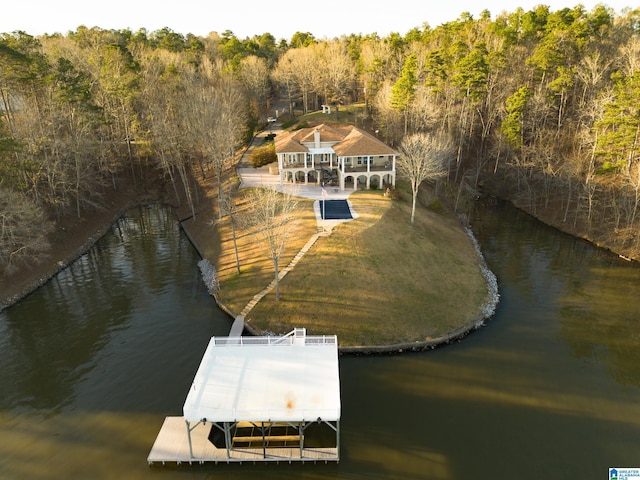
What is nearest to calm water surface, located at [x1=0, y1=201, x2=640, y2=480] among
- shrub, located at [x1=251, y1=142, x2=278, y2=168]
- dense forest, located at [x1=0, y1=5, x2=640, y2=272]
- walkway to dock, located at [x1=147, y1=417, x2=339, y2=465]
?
walkway to dock, located at [x1=147, y1=417, x2=339, y2=465]

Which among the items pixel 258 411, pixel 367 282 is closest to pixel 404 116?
pixel 367 282

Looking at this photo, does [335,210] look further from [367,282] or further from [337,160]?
[367,282]

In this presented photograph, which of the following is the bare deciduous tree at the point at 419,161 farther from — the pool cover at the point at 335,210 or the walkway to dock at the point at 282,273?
the walkway to dock at the point at 282,273

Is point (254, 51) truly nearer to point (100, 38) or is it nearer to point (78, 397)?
point (100, 38)

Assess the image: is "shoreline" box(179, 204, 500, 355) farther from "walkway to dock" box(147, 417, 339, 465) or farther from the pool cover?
the pool cover

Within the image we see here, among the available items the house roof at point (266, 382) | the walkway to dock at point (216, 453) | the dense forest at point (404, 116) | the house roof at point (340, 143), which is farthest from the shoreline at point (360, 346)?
the house roof at point (340, 143)

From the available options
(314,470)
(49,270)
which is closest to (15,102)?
(49,270)
